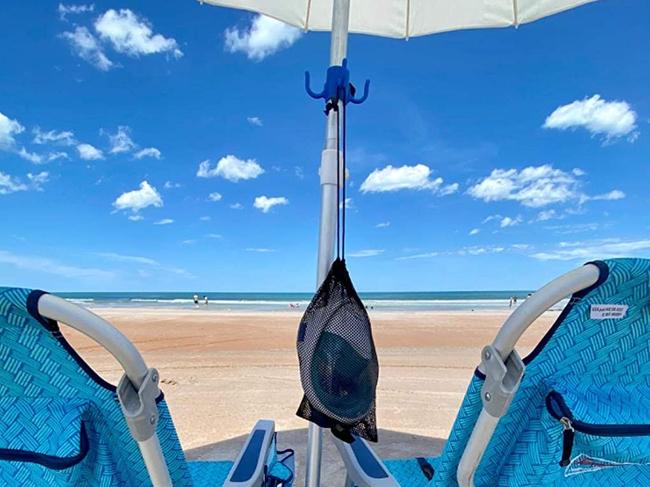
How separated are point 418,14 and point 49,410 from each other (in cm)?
222

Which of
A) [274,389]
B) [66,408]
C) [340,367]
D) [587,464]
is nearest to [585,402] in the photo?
[587,464]

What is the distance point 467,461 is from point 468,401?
0.11 m

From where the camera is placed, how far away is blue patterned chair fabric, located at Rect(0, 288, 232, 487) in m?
0.73

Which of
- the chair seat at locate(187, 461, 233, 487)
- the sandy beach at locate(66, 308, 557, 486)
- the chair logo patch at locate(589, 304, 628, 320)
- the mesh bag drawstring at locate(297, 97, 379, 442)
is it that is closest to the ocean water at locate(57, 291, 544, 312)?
the sandy beach at locate(66, 308, 557, 486)

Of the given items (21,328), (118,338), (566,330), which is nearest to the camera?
(118,338)

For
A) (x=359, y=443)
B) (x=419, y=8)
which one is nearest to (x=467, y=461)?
(x=359, y=443)

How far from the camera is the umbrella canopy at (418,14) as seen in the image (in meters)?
2.08

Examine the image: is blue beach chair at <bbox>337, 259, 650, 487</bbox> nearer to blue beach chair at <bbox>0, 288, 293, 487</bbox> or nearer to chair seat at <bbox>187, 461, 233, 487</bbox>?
blue beach chair at <bbox>0, 288, 293, 487</bbox>

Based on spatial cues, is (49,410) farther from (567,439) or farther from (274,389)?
(274,389)

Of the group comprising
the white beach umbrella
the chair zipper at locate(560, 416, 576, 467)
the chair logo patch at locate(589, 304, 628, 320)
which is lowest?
the chair zipper at locate(560, 416, 576, 467)

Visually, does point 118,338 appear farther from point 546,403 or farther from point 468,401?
point 546,403

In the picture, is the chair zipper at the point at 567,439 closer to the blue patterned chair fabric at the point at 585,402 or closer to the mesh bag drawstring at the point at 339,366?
the blue patterned chair fabric at the point at 585,402

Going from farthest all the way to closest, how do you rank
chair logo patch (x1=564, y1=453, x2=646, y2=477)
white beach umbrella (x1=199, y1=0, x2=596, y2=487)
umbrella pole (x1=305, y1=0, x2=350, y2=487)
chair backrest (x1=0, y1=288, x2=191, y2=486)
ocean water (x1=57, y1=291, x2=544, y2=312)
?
ocean water (x1=57, y1=291, x2=544, y2=312), white beach umbrella (x1=199, y1=0, x2=596, y2=487), umbrella pole (x1=305, y1=0, x2=350, y2=487), chair logo patch (x1=564, y1=453, x2=646, y2=477), chair backrest (x1=0, y1=288, x2=191, y2=486)

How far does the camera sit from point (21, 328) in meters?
0.71
